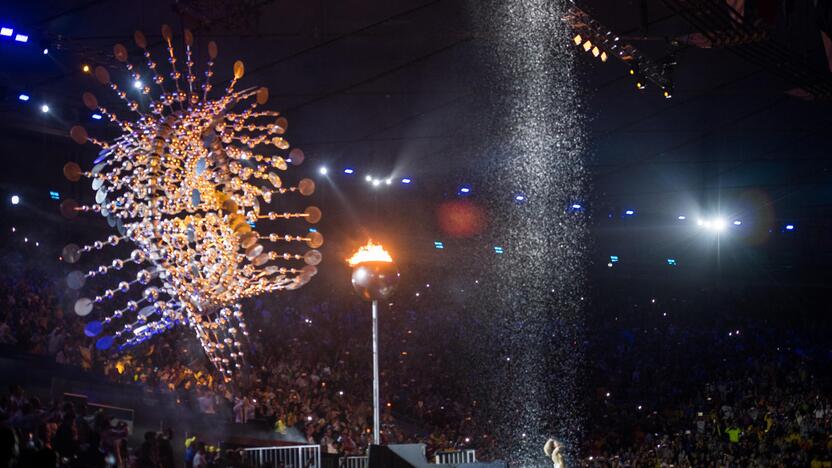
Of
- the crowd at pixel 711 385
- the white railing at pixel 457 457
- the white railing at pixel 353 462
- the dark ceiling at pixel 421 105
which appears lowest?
the white railing at pixel 353 462

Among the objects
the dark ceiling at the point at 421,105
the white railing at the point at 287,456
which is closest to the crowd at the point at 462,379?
the white railing at the point at 287,456

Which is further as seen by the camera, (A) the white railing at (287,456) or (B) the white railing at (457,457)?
(B) the white railing at (457,457)

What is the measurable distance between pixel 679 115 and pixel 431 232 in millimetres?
7767

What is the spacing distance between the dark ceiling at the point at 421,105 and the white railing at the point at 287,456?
6068 mm

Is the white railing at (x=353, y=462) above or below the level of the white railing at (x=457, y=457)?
below

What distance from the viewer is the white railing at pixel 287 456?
11352 millimetres

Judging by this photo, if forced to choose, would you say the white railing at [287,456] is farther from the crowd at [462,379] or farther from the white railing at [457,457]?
the white railing at [457,457]

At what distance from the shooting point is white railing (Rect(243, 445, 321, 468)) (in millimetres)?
11352

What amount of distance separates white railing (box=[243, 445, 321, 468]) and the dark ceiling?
607cm

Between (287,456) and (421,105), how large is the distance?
7.56 metres

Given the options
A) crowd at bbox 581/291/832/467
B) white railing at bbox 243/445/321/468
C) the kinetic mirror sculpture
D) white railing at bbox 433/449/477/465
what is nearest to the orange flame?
the kinetic mirror sculpture

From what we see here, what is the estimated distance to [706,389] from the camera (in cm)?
1883

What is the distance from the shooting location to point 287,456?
1155 cm

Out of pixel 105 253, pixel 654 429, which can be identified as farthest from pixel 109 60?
pixel 654 429
